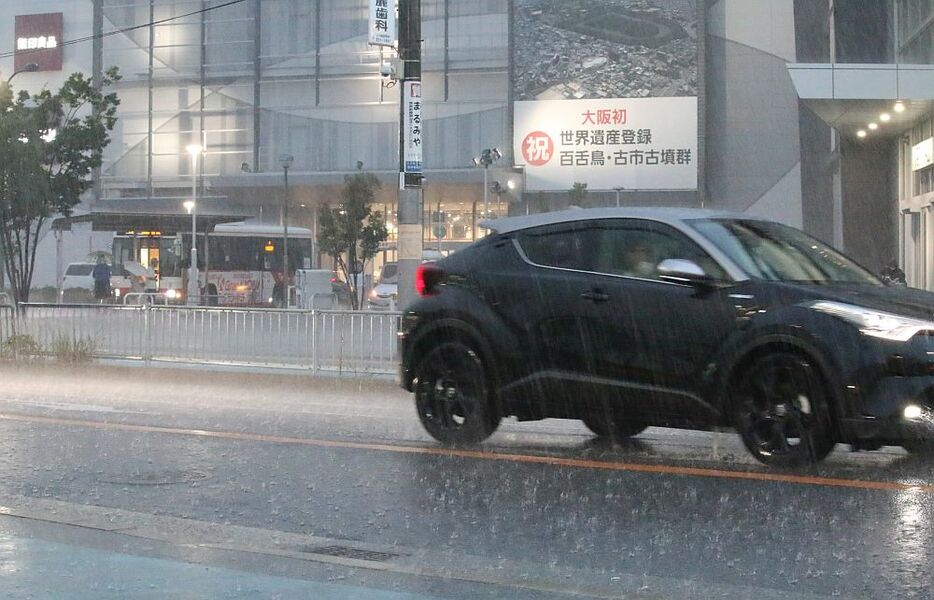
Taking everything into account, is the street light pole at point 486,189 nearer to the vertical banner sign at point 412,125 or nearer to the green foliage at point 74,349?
the green foliage at point 74,349

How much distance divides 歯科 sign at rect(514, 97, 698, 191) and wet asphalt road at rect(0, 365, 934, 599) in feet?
184

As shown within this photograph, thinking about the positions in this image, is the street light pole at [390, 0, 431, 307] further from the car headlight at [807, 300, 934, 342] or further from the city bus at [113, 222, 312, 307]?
the city bus at [113, 222, 312, 307]

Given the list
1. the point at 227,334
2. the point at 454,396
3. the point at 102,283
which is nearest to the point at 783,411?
the point at 454,396

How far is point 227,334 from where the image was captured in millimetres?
17625

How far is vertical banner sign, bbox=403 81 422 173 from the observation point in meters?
17.1

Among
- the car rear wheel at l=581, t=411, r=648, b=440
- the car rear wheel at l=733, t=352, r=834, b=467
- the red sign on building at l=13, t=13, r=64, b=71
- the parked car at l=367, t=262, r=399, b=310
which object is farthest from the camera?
the red sign on building at l=13, t=13, r=64, b=71

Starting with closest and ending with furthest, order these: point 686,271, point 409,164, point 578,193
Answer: point 686,271 < point 409,164 < point 578,193

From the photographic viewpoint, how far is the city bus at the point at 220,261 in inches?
2035

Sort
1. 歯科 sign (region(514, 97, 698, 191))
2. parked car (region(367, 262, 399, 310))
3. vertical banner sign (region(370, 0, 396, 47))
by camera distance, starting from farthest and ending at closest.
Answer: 歯科 sign (region(514, 97, 698, 191)) < parked car (region(367, 262, 399, 310)) < vertical banner sign (region(370, 0, 396, 47))

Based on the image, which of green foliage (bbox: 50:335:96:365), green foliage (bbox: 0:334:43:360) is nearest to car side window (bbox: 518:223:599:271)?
green foliage (bbox: 50:335:96:365)

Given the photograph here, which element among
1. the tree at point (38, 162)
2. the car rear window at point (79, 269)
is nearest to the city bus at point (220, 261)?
the car rear window at point (79, 269)

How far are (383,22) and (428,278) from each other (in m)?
10.0

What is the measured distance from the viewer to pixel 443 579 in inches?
225

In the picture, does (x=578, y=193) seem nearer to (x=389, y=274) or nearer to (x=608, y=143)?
(x=608, y=143)
